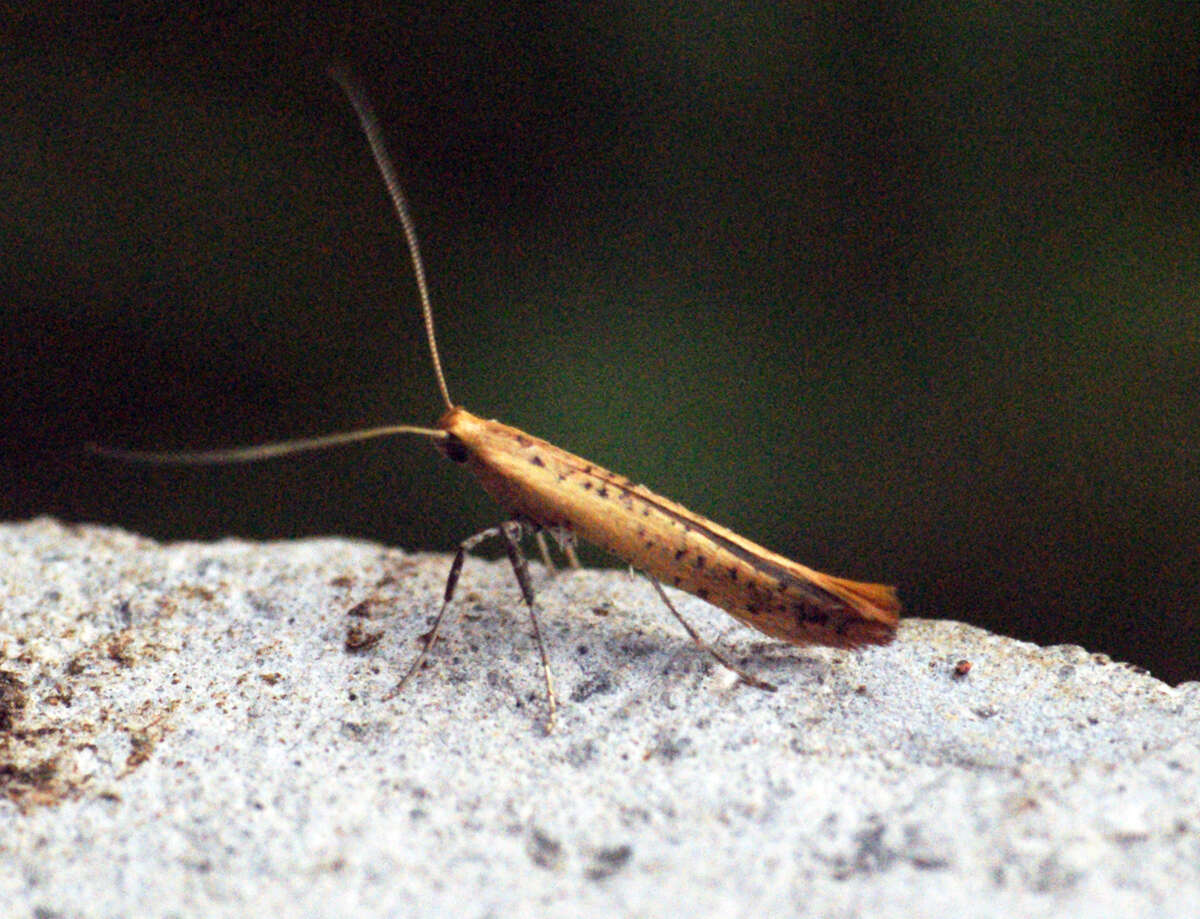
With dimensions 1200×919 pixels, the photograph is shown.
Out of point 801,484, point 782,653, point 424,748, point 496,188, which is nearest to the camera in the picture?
point 424,748

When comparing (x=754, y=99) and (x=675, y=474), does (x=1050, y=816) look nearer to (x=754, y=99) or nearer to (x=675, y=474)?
(x=675, y=474)

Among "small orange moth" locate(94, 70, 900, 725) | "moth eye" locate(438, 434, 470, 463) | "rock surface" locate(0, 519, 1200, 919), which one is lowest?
"rock surface" locate(0, 519, 1200, 919)

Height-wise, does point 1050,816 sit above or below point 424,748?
above

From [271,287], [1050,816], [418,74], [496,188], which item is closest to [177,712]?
[1050,816]

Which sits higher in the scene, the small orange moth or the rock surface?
the small orange moth

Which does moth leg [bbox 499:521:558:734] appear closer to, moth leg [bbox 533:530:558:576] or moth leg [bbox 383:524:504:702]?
moth leg [bbox 383:524:504:702]

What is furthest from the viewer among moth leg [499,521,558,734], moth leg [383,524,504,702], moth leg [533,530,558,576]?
moth leg [533,530,558,576]

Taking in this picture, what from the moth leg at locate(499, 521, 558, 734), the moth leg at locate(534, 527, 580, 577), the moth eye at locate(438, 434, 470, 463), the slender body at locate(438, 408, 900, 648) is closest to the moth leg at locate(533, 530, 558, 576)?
the moth leg at locate(534, 527, 580, 577)

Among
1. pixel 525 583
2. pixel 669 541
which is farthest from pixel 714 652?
pixel 525 583
